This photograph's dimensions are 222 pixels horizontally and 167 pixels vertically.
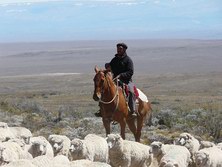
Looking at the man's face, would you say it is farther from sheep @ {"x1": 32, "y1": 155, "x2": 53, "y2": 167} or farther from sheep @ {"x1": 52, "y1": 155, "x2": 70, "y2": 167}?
sheep @ {"x1": 32, "y1": 155, "x2": 53, "y2": 167}

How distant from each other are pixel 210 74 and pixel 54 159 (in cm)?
6825

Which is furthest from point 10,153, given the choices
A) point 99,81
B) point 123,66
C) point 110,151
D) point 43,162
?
point 123,66

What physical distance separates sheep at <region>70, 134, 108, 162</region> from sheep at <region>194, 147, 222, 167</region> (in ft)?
6.66

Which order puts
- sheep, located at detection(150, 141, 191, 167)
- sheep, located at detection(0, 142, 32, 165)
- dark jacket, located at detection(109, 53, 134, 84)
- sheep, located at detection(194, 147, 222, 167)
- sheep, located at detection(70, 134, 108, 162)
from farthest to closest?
dark jacket, located at detection(109, 53, 134, 84) → sheep, located at detection(194, 147, 222, 167) → sheep, located at detection(70, 134, 108, 162) → sheep, located at detection(150, 141, 191, 167) → sheep, located at detection(0, 142, 32, 165)

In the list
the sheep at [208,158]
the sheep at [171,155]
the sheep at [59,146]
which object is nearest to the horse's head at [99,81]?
the sheep at [171,155]

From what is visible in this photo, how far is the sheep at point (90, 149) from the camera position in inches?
458

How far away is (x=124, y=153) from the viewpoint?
12.2 meters

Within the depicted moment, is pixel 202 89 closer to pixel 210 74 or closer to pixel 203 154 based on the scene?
pixel 210 74

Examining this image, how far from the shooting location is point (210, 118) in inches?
912

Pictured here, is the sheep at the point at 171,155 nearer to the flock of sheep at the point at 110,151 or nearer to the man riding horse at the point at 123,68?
the flock of sheep at the point at 110,151

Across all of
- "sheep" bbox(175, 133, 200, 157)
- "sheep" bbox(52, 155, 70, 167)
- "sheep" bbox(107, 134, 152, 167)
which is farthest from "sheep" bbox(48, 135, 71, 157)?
"sheep" bbox(175, 133, 200, 157)

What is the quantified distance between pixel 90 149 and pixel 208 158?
2.55m

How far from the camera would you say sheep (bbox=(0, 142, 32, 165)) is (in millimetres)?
10023

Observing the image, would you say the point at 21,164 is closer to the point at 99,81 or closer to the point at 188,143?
the point at 99,81
